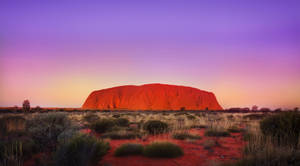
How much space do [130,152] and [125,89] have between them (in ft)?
280

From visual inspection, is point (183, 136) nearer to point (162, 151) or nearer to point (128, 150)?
point (162, 151)

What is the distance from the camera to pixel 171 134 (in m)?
8.66

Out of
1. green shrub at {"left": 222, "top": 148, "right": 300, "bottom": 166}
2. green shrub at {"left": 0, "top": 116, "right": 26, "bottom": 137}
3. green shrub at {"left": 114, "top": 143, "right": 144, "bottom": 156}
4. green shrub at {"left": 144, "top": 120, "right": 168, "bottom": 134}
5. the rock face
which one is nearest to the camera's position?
green shrub at {"left": 222, "top": 148, "right": 300, "bottom": 166}

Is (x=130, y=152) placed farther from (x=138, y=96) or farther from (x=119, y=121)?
(x=138, y=96)

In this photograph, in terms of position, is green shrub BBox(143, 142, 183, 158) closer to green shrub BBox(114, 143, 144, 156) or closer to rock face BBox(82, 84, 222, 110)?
green shrub BBox(114, 143, 144, 156)

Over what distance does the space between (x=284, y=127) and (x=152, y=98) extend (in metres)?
76.6

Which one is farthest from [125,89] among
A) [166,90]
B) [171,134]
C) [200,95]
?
[171,134]

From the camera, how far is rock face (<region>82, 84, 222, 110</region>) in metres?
80.9

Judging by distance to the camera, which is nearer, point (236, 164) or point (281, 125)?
point (236, 164)

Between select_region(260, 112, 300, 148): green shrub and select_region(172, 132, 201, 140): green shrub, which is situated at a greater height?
select_region(260, 112, 300, 148): green shrub

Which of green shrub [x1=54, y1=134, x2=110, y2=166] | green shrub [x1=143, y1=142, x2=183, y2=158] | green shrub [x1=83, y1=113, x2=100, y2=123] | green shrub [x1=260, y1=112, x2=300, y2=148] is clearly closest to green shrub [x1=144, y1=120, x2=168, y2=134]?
green shrub [x1=143, y1=142, x2=183, y2=158]

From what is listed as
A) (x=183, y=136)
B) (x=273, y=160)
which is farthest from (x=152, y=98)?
(x=273, y=160)

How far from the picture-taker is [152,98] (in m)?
82.7

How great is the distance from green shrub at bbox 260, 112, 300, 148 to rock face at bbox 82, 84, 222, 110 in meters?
72.2
